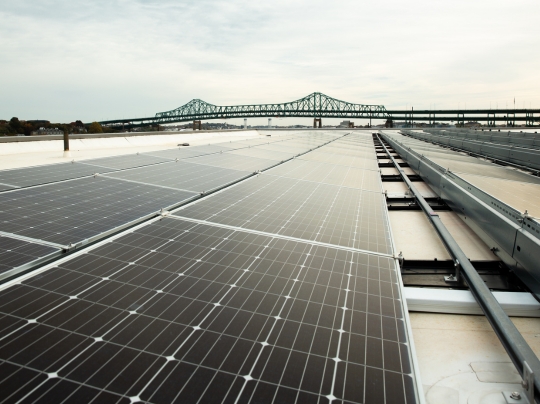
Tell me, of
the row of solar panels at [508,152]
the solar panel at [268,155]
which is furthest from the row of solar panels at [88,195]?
the row of solar panels at [508,152]

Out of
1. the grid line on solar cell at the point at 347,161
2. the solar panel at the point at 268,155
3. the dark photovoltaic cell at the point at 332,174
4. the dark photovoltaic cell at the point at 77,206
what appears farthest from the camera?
the solar panel at the point at 268,155

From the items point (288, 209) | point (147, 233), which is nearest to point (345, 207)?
point (288, 209)

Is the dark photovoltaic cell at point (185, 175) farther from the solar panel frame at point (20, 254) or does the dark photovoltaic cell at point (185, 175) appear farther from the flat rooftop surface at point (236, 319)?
the solar panel frame at point (20, 254)

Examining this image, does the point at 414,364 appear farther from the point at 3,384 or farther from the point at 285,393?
the point at 3,384

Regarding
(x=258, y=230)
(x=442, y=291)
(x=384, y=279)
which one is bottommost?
(x=442, y=291)

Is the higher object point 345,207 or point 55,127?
point 55,127
